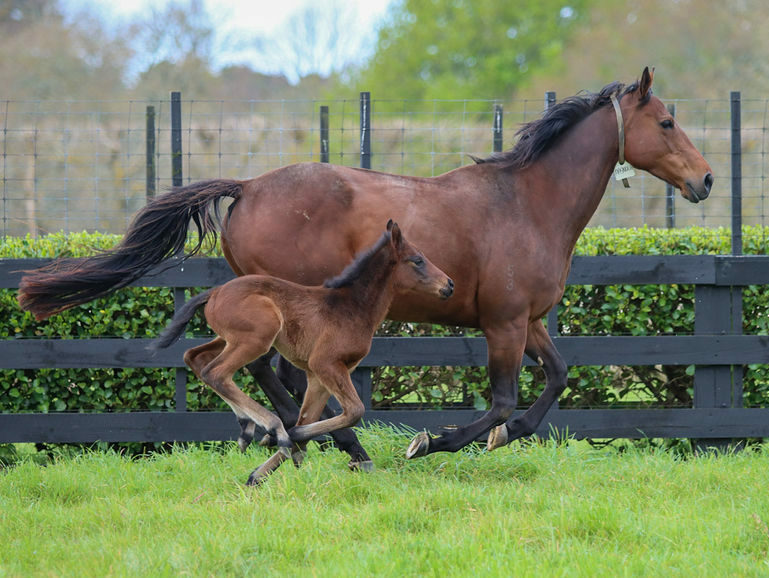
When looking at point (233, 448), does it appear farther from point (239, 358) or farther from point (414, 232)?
point (414, 232)

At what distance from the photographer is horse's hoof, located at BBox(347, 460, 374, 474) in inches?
189

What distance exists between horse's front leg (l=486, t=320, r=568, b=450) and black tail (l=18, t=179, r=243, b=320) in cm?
198

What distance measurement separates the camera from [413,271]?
4691 millimetres

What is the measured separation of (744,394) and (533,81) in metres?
30.0

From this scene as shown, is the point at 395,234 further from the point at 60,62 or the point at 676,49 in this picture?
the point at 676,49

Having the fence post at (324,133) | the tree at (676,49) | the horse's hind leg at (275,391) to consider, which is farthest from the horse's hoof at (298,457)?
the tree at (676,49)

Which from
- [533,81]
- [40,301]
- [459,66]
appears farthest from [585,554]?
[459,66]

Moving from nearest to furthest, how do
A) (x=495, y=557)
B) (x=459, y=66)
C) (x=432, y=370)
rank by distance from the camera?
(x=495, y=557) < (x=432, y=370) < (x=459, y=66)

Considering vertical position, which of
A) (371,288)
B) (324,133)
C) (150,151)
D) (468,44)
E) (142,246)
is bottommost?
(371,288)

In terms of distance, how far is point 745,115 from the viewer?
20812mm

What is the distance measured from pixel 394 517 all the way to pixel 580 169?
2482 mm

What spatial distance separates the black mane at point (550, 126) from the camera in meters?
5.27

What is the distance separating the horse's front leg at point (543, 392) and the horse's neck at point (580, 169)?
24.1 inches

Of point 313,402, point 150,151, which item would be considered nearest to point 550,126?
point 313,402
